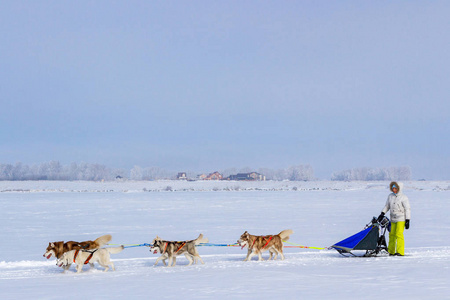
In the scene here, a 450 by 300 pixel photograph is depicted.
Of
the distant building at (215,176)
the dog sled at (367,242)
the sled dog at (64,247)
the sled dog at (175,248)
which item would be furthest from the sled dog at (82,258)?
the distant building at (215,176)

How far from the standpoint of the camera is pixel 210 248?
11141 millimetres

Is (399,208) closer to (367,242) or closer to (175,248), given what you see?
(367,242)

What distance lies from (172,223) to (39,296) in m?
11.1

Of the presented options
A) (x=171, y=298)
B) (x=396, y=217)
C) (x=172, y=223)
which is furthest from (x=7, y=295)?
(x=172, y=223)

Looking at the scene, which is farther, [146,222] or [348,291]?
[146,222]

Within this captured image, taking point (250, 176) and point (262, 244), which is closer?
point (262, 244)

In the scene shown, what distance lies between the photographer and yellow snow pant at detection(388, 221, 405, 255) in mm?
8828

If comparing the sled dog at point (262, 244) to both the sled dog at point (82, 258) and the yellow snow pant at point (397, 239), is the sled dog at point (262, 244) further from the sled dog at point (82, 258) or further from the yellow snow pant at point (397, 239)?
the sled dog at point (82, 258)

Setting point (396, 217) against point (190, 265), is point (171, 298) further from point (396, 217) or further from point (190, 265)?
point (396, 217)

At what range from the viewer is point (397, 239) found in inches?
350

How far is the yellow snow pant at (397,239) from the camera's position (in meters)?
8.83

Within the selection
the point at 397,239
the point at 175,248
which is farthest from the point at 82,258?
the point at 397,239

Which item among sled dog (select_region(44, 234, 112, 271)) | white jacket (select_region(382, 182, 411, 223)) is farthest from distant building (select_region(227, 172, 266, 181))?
sled dog (select_region(44, 234, 112, 271))

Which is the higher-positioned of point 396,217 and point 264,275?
point 396,217
